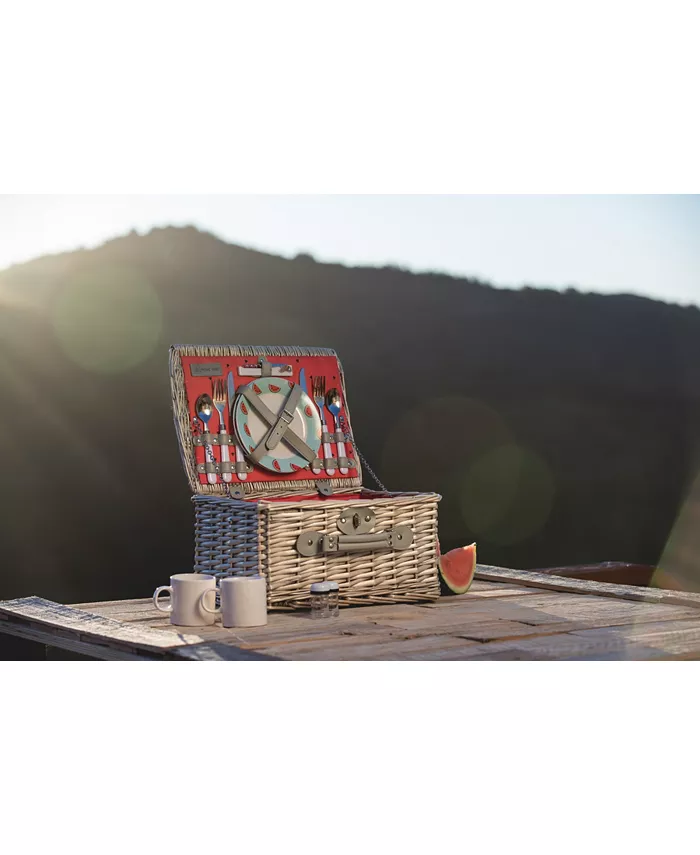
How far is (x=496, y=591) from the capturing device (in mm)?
3840

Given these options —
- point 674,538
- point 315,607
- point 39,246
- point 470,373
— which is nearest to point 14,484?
point 39,246

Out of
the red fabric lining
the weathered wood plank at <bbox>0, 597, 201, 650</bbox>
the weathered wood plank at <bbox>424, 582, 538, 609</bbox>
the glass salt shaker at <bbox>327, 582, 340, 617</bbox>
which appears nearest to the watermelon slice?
the weathered wood plank at <bbox>424, 582, 538, 609</bbox>

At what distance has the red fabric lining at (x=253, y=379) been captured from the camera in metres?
3.69

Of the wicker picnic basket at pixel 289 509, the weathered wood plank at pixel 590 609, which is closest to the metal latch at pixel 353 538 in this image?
the wicker picnic basket at pixel 289 509

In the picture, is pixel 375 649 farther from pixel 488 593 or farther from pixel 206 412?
pixel 206 412

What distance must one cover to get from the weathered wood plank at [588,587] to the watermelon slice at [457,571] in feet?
1.39

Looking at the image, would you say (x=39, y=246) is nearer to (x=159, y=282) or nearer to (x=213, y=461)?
(x=159, y=282)

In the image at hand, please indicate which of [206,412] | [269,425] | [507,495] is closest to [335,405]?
[269,425]

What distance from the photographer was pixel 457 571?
371cm

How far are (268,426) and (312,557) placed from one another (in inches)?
27.8

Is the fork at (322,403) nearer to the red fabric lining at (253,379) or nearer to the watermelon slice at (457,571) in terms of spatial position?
the red fabric lining at (253,379)

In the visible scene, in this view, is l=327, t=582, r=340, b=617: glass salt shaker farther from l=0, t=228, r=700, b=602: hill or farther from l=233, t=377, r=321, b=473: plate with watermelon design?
l=0, t=228, r=700, b=602: hill

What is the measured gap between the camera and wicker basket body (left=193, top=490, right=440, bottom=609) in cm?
324

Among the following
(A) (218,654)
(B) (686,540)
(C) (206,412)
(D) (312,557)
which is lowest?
(B) (686,540)
